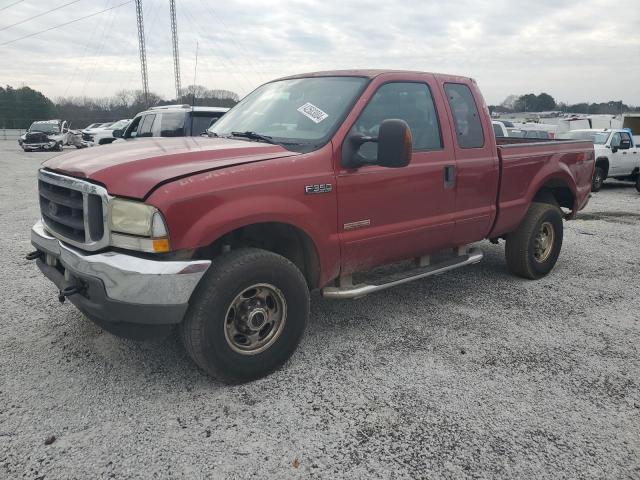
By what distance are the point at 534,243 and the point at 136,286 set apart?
4212 mm

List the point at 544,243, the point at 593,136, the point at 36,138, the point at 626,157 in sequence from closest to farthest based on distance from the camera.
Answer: the point at 544,243, the point at 626,157, the point at 593,136, the point at 36,138

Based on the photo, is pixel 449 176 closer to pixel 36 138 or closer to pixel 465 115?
pixel 465 115

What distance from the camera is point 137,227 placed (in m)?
2.77

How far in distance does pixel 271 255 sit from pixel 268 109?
5.05 ft

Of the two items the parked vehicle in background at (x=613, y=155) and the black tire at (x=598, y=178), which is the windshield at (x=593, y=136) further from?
the black tire at (x=598, y=178)

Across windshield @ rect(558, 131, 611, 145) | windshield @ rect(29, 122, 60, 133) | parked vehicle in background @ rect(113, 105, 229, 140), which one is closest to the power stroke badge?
parked vehicle in background @ rect(113, 105, 229, 140)

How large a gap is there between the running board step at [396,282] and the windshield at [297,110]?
1066 millimetres

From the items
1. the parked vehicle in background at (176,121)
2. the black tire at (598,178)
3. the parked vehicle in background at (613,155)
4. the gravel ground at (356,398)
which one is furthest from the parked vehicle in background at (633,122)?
the gravel ground at (356,398)

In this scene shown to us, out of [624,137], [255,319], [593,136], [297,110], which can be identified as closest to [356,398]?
[255,319]

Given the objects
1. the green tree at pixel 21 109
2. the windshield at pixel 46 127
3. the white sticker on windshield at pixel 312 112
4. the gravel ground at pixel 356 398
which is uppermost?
the green tree at pixel 21 109

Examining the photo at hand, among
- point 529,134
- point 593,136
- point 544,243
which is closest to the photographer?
point 544,243

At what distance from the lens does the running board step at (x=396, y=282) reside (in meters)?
3.64

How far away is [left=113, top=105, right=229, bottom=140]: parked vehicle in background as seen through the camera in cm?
1026

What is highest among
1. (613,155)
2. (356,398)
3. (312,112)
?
(312,112)
